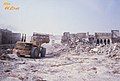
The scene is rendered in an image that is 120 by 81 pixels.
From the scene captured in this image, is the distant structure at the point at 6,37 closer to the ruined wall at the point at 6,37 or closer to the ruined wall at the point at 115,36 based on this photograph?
the ruined wall at the point at 6,37

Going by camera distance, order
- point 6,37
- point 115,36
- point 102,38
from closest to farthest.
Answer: point 6,37, point 115,36, point 102,38

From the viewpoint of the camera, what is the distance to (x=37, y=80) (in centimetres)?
1152

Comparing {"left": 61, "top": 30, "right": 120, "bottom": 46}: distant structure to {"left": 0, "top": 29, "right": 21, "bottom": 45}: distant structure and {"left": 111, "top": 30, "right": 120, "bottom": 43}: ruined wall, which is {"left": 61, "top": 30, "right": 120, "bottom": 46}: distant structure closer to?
{"left": 111, "top": 30, "right": 120, "bottom": 43}: ruined wall

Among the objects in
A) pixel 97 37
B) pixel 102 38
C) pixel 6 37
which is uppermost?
pixel 6 37

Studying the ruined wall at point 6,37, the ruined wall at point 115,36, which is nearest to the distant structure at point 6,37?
the ruined wall at point 6,37

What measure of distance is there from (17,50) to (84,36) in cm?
2734

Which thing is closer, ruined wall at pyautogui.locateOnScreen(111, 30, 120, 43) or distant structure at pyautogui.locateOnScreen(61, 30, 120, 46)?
ruined wall at pyautogui.locateOnScreen(111, 30, 120, 43)

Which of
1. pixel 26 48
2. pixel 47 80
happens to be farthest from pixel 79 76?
pixel 26 48

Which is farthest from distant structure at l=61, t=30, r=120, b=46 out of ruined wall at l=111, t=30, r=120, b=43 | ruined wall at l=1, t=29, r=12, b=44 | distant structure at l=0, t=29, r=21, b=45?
ruined wall at l=1, t=29, r=12, b=44

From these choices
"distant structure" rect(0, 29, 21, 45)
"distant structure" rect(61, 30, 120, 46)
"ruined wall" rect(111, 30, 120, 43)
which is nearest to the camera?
"distant structure" rect(0, 29, 21, 45)

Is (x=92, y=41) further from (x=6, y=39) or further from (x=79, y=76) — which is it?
(x=79, y=76)

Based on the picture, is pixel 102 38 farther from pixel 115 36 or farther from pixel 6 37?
pixel 6 37

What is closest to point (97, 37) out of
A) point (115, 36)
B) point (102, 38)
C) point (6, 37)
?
point (102, 38)

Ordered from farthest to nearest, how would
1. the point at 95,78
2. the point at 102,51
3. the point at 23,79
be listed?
the point at 102,51 < the point at 95,78 < the point at 23,79
